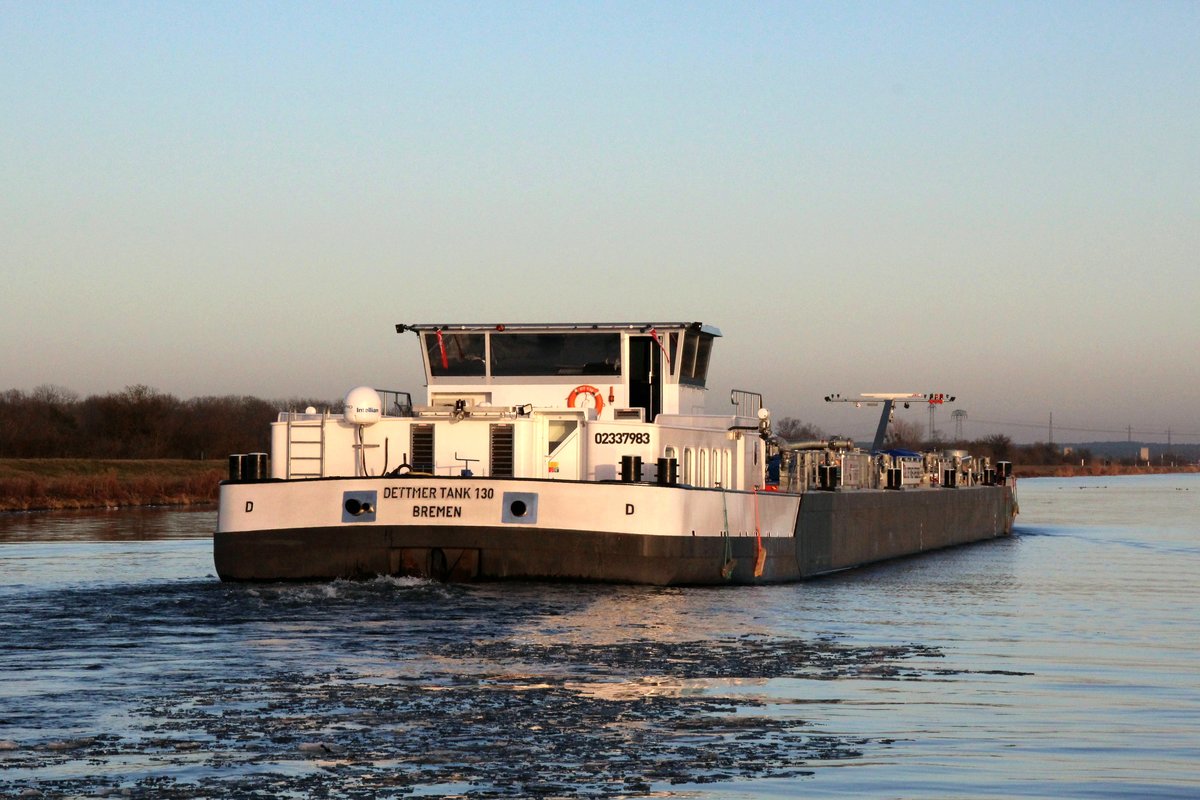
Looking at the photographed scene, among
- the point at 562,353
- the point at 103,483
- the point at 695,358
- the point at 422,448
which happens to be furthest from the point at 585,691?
the point at 103,483

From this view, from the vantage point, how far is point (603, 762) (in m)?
10.6

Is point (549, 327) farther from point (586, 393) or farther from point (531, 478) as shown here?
point (531, 478)

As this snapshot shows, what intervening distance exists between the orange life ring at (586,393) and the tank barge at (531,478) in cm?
3

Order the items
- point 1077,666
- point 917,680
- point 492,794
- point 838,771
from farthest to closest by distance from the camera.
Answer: point 1077,666, point 917,680, point 838,771, point 492,794

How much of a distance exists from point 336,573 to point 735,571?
667cm

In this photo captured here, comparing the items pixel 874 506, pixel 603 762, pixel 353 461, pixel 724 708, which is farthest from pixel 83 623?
pixel 874 506

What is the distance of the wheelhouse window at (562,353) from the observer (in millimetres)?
27469

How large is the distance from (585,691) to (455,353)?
14.7 metres

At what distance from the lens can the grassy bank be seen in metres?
59.8

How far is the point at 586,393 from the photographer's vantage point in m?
27.2

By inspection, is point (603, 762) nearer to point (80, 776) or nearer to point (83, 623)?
point (80, 776)

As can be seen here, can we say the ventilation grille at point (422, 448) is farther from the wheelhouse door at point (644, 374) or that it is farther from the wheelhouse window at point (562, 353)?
the wheelhouse door at point (644, 374)

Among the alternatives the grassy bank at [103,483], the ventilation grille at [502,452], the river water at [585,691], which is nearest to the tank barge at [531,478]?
the ventilation grille at [502,452]

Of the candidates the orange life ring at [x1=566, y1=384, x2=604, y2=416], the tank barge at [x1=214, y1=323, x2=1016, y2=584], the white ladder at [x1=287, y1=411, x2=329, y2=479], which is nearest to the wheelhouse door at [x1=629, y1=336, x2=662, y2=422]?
the tank barge at [x1=214, y1=323, x2=1016, y2=584]
